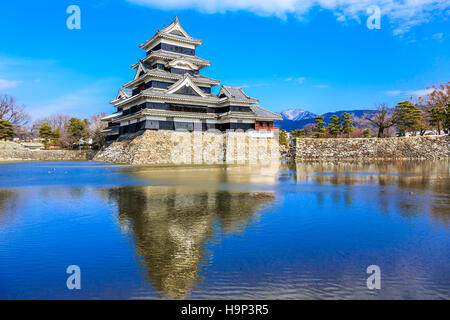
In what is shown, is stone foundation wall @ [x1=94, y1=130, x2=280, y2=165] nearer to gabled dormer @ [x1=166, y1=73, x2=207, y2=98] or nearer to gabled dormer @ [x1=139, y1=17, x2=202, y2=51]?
gabled dormer @ [x1=166, y1=73, x2=207, y2=98]

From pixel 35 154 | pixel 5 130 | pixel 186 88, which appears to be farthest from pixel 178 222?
pixel 5 130

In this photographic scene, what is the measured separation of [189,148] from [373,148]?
2362cm

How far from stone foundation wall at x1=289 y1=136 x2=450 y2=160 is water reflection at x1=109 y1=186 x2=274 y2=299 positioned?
2812 centimetres

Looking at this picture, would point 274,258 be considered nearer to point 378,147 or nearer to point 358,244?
point 358,244

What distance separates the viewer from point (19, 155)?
139ft

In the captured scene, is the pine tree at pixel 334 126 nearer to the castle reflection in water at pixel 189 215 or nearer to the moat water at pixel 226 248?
the castle reflection in water at pixel 189 215

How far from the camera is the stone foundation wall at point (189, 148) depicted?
30.0 meters

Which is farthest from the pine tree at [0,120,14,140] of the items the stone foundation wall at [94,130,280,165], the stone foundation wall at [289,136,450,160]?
the stone foundation wall at [289,136,450,160]

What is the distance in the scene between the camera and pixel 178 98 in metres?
32.3

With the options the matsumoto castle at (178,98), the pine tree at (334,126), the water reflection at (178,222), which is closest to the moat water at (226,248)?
the water reflection at (178,222)

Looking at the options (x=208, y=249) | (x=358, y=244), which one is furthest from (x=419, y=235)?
(x=208, y=249)

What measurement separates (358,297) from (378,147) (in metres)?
38.1

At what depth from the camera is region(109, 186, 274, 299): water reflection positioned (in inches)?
156

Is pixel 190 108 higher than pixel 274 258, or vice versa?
pixel 190 108
